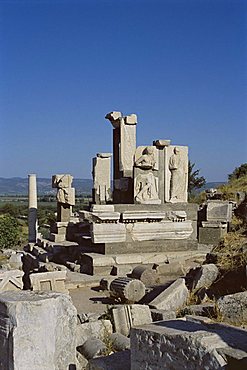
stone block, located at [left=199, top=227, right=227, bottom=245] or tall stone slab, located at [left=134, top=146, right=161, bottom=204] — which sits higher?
tall stone slab, located at [left=134, top=146, right=161, bottom=204]

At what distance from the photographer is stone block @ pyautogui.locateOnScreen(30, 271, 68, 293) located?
887cm

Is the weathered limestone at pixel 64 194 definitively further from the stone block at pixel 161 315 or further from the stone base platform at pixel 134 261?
the stone block at pixel 161 315

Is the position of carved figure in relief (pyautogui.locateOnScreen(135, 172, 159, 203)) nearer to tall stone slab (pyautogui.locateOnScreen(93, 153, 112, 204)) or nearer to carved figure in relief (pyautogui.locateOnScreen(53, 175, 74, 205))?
carved figure in relief (pyautogui.locateOnScreen(53, 175, 74, 205))

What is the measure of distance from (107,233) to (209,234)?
4.16 m

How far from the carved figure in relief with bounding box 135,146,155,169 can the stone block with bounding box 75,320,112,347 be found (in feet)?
25.3

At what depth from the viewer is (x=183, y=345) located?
3.67 metres

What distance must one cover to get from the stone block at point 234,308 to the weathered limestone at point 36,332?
1.79m

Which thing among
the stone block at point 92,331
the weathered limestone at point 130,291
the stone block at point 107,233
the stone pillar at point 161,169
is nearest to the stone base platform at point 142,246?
the stone block at point 107,233

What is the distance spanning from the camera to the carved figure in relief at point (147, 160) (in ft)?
43.6

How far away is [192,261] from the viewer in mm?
11453

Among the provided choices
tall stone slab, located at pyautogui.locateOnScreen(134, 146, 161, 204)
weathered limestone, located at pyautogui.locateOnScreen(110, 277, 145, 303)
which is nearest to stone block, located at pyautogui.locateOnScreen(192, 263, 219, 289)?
weathered limestone, located at pyautogui.locateOnScreen(110, 277, 145, 303)

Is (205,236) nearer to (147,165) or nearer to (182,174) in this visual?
(182,174)

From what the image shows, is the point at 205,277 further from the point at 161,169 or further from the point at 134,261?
the point at 161,169

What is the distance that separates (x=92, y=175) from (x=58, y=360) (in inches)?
550
